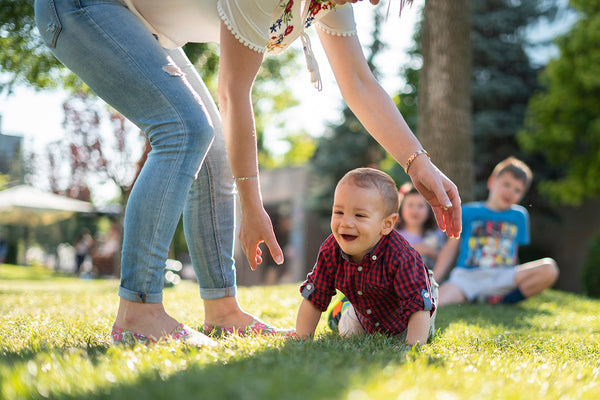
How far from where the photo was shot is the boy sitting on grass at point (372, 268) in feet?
7.65

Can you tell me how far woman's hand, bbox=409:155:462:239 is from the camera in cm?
232

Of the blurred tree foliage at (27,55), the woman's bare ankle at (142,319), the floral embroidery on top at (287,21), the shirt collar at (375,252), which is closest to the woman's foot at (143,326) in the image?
the woman's bare ankle at (142,319)

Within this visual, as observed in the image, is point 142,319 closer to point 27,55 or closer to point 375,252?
point 375,252

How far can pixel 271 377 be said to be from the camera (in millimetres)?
1343

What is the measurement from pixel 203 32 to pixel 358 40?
0.77 m

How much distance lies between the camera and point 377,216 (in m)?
2.41

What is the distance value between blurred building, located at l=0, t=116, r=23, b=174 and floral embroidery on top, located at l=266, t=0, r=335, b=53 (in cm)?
1666

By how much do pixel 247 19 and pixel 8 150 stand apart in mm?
19211

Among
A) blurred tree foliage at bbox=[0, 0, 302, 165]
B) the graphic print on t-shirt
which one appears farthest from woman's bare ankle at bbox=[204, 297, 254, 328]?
blurred tree foliage at bbox=[0, 0, 302, 165]

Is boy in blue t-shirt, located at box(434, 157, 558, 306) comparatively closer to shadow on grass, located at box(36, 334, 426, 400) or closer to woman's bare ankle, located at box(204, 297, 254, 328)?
woman's bare ankle, located at box(204, 297, 254, 328)

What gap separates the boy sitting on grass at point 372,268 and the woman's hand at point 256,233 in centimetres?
37

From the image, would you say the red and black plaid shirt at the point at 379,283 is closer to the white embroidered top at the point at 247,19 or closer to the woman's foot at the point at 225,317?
the woman's foot at the point at 225,317

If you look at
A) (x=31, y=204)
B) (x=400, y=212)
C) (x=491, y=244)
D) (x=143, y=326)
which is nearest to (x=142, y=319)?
(x=143, y=326)

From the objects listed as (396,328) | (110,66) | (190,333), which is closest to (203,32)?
(110,66)
